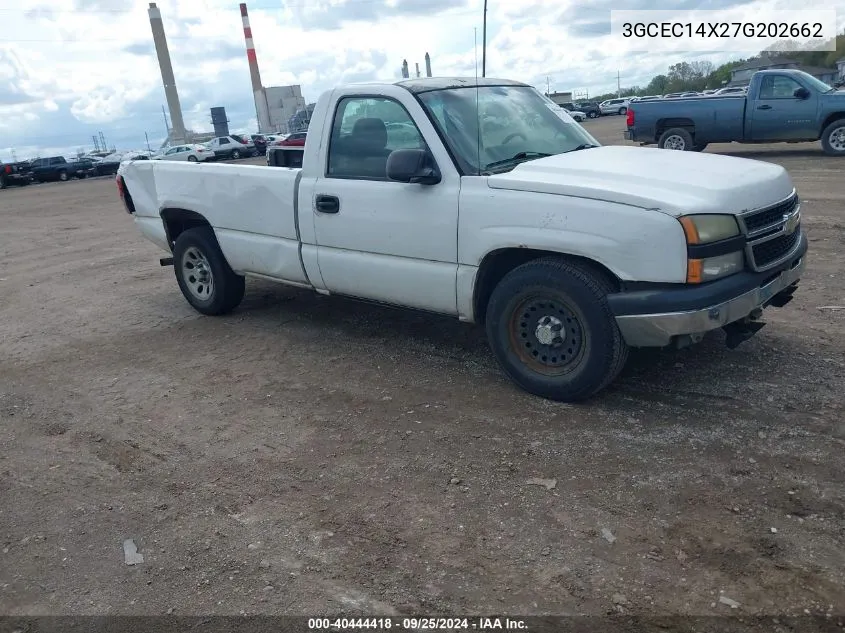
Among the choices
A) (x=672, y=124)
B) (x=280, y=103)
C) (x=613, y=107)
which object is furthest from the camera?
(x=280, y=103)

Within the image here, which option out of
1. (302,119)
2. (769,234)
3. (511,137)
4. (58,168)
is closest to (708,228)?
(769,234)

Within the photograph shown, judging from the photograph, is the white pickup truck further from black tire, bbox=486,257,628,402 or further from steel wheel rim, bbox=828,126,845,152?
steel wheel rim, bbox=828,126,845,152

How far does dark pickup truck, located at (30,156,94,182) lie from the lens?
39594 millimetres

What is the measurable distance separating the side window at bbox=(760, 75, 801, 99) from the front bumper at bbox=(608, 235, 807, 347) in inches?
539

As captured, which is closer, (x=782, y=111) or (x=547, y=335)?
(x=547, y=335)

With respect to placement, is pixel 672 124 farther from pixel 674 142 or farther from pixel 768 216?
pixel 768 216

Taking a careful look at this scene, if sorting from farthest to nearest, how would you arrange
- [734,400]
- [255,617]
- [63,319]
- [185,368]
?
[63,319] < [185,368] < [734,400] < [255,617]

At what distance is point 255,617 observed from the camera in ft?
9.32

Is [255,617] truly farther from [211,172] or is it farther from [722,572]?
[211,172]

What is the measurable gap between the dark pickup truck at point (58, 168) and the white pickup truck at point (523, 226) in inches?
1529

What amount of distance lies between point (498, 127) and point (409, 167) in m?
0.84

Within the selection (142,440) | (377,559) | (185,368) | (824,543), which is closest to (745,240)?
(824,543)

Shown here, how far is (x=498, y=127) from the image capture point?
500cm

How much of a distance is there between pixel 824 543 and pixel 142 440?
3612 millimetres
